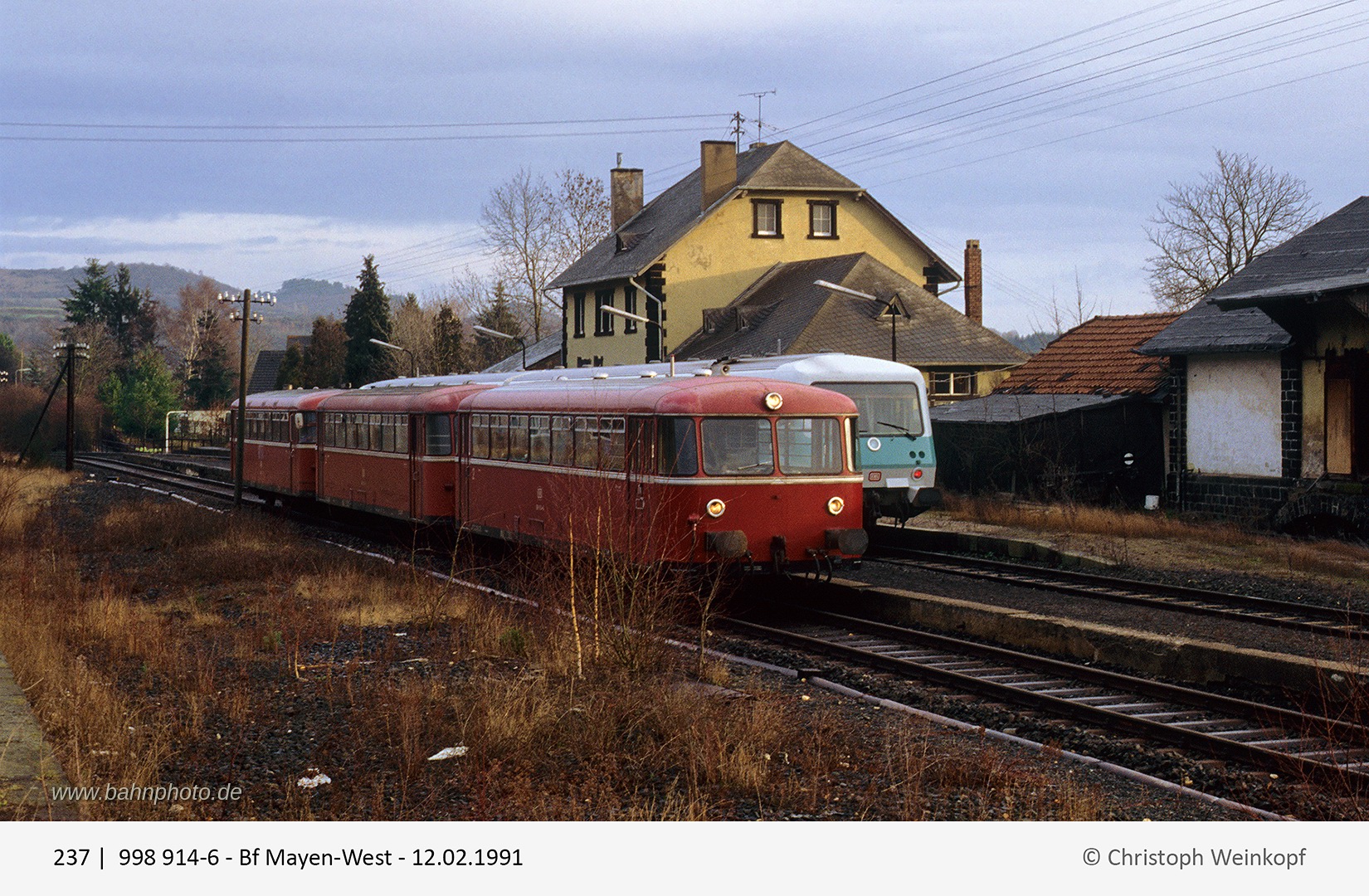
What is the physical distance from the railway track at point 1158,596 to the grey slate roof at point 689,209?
2767 cm

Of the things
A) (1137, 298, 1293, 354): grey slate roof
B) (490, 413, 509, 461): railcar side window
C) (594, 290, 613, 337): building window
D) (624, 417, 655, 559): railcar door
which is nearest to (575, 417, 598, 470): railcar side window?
(624, 417, 655, 559): railcar door

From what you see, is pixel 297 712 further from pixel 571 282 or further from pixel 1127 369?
pixel 571 282

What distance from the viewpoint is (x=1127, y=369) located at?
31.4 meters

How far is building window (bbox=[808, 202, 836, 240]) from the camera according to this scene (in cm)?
4909

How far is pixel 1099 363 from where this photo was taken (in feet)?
107

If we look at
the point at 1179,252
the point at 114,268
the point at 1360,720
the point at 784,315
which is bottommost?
the point at 1360,720

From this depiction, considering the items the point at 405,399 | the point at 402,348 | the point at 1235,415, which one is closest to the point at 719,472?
the point at 405,399

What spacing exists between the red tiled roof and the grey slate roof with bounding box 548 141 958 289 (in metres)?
→ 15.1

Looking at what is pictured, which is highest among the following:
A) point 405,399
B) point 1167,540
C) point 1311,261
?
point 1311,261

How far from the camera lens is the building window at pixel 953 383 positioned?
42.1m

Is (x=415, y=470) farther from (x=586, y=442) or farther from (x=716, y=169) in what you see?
(x=716, y=169)

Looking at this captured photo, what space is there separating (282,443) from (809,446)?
756 inches
